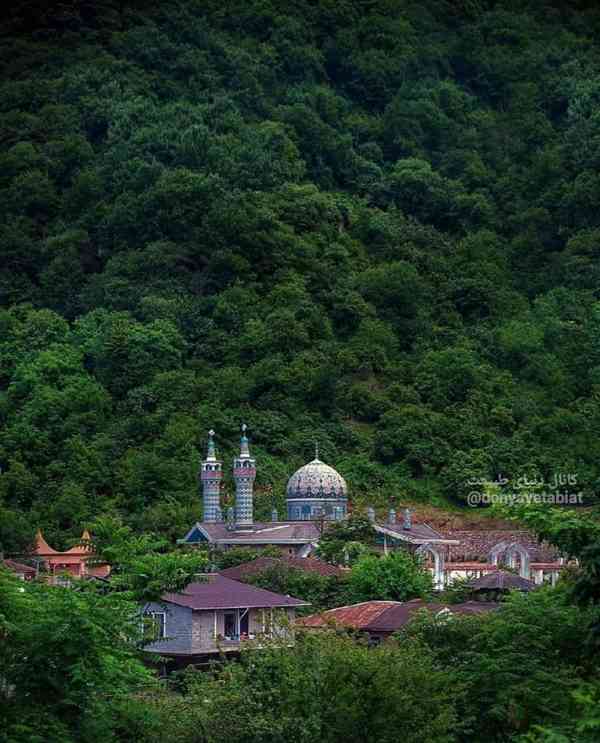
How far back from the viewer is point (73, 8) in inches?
5369

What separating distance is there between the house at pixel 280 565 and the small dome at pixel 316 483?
15.5 m

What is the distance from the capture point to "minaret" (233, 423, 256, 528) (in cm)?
8231

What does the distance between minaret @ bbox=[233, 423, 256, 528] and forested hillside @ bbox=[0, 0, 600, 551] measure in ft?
8.84

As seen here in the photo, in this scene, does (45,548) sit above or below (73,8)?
Result: below

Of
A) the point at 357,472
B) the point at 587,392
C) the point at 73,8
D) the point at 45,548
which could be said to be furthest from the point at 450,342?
the point at 73,8

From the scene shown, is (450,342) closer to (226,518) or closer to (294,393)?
(294,393)

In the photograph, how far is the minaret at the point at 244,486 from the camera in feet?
270

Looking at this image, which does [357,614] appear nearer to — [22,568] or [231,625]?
[231,625]

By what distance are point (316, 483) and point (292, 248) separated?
2507cm

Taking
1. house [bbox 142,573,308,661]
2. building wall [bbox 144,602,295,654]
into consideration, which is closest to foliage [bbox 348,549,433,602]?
house [bbox 142,573,308,661]

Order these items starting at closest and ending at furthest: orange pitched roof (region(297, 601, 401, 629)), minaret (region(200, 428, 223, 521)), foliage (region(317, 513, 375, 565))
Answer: orange pitched roof (region(297, 601, 401, 629)), foliage (region(317, 513, 375, 565)), minaret (region(200, 428, 223, 521))

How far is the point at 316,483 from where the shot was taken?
83.4 meters

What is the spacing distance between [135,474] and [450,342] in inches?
992

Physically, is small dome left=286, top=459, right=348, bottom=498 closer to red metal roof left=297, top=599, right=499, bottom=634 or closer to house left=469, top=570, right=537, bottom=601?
house left=469, top=570, right=537, bottom=601
